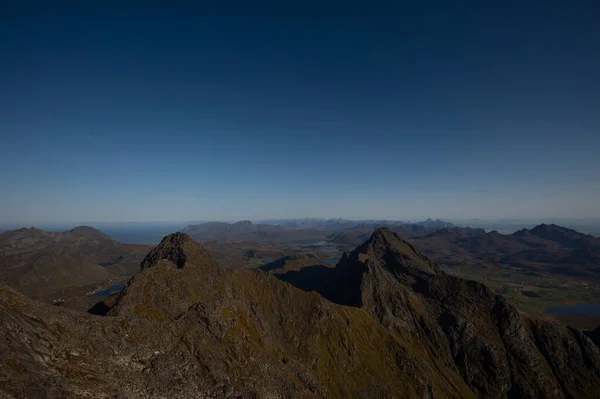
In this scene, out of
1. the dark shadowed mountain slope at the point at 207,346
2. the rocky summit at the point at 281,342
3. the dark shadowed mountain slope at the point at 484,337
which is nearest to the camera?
the dark shadowed mountain slope at the point at 207,346

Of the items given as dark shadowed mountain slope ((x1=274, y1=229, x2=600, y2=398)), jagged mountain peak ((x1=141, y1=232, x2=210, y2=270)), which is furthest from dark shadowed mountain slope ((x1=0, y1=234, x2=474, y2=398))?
dark shadowed mountain slope ((x1=274, y1=229, x2=600, y2=398))

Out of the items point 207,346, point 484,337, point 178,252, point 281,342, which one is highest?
point 178,252

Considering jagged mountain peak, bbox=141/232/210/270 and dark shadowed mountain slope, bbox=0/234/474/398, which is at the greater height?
jagged mountain peak, bbox=141/232/210/270

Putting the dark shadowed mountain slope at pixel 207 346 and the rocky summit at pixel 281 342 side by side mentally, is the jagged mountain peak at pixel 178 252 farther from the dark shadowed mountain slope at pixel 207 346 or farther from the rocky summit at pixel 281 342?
the rocky summit at pixel 281 342

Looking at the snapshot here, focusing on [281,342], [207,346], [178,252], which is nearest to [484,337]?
[281,342]

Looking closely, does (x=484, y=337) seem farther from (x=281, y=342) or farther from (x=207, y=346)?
(x=207, y=346)

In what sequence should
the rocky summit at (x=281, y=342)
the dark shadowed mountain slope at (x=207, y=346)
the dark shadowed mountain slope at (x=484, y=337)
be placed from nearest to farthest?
the dark shadowed mountain slope at (x=207, y=346)
the rocky summit at (x=281, y=342)
the dark shadowed mountain slope at (x=484, y=337)

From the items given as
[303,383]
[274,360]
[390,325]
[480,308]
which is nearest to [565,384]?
[480,308]

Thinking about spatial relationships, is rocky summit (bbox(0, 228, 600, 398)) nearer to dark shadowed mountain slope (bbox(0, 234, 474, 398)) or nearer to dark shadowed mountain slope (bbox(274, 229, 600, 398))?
dark shadowed mountain slope (bbox(0, 234, 474, 398))

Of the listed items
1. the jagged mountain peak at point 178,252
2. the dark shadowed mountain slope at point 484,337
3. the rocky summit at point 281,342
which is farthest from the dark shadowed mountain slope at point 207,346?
the dark shadowed mountain slope at point 484,337
